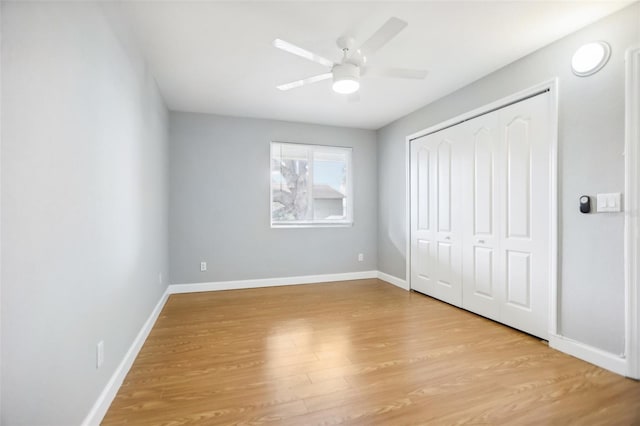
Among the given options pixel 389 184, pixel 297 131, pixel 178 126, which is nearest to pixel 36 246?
pixel 178 126

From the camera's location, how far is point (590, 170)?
218cm

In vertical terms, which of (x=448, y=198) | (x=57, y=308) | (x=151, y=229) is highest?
(x=448, y=198)

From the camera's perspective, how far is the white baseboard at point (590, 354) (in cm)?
202

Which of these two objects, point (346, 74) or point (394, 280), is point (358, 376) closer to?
point (346, 74)

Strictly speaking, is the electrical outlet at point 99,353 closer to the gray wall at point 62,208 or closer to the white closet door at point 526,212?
the gray wall at point 62,208

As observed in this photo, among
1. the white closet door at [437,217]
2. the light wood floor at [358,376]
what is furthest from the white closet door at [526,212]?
the white closet door at [437,217]

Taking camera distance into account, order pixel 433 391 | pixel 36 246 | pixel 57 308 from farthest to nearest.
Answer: pixel 433 391 < pixel 57 308 < pixel 36 246

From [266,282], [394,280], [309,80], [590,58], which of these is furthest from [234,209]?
[590,58]

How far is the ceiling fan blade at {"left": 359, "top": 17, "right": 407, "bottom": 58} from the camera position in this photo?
169cm

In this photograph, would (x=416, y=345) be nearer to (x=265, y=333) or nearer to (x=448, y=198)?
(x=265, y=333)

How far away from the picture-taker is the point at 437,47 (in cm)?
249

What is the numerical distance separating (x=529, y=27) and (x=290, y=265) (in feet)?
12.6

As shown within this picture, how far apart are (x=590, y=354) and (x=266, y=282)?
361 centimetres

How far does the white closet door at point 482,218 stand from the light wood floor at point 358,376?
0.26 m
